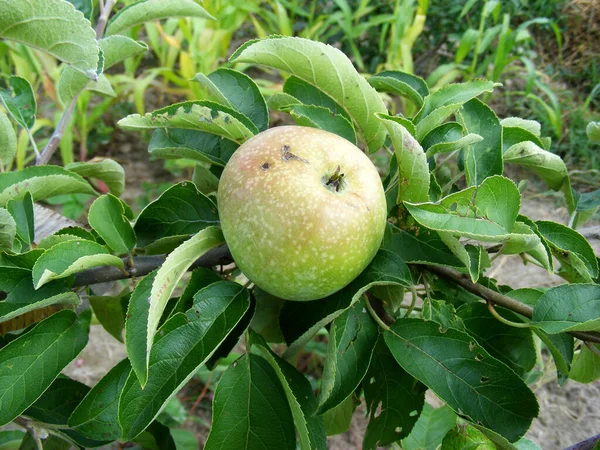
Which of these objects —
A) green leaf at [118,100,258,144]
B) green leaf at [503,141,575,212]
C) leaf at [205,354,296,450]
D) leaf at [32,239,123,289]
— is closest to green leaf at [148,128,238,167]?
green leaf at [118,100,258,144]

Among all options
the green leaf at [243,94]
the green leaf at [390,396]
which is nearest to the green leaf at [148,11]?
the green leaf at [243,94]

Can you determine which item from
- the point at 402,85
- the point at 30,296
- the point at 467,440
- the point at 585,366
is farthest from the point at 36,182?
the point at 585,366

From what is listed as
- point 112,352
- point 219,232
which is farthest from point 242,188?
point 112,352

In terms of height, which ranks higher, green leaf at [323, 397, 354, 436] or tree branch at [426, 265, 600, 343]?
tree branch at [426, 265, 600, 343]

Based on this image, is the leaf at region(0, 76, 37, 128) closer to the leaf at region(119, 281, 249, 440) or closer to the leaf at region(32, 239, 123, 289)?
Answer: the leaf at region(32, 239, 123, 289)

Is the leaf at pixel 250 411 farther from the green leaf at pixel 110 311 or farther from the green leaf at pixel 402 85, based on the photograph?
the green leaf at pixel 402 85

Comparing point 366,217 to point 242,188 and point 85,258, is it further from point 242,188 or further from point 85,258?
A: point 85,258

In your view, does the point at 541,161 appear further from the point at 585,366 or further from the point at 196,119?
the point at 196,119
